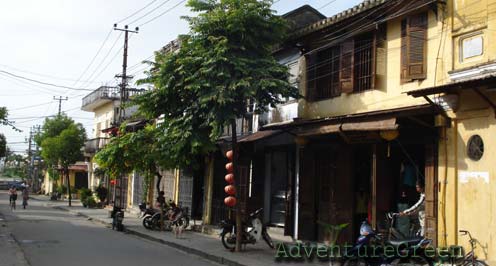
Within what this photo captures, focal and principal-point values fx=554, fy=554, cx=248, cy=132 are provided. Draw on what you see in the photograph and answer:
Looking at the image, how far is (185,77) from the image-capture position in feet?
51.3

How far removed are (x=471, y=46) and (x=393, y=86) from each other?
2485 mm

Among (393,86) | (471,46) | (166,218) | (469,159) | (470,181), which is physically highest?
(471,46)

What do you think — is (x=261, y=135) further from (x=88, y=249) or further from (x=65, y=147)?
(x=65, y=147)

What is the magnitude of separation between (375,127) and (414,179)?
7.01 feet

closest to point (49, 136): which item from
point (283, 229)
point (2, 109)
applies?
point (2, 109)

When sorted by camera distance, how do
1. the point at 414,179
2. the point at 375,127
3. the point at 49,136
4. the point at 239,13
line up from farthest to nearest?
the point at 49,136, the point at 239,13, the point at 414,179, the point at 375,127

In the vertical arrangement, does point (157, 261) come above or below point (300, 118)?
below

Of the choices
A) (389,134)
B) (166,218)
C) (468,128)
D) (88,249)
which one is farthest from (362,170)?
(166,218)

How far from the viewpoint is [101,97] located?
163 ft

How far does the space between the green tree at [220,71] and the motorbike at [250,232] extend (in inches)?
14.1

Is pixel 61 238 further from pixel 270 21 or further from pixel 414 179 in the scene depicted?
pixel 414 179

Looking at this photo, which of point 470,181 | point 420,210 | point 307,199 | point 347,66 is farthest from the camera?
point 307,199

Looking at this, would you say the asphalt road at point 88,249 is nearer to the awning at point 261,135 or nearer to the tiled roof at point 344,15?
the awning at point 261,135

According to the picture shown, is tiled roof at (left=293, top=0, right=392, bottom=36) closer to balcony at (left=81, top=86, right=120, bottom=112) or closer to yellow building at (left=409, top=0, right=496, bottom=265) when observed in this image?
yellow building at (left=409, top=0, right=496, bottom=265)
